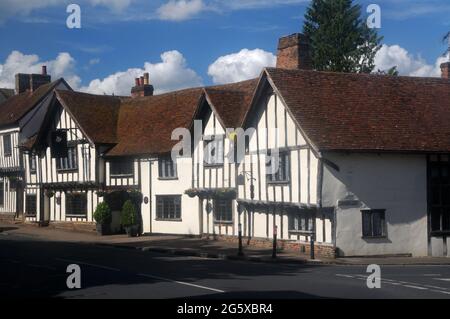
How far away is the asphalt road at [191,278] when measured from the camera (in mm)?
15211

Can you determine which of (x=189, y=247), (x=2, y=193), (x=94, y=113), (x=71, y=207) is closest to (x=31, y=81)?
(x=2, y=193)

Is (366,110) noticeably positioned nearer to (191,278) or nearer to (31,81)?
(191,278)

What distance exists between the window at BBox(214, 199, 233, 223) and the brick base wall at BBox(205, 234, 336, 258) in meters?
0.75

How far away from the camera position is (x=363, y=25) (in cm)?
5809

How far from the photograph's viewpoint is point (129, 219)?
114 ft

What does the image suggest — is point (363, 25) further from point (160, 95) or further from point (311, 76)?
point (311, 76)

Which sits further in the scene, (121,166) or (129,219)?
(121,166)

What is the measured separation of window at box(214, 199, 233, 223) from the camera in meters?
31.6

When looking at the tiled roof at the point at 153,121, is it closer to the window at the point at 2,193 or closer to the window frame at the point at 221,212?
the window frame at the point at 221,212

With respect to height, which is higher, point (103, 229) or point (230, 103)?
point (230, 103)

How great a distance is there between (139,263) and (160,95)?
1870 cm

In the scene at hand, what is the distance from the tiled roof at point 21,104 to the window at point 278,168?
19622 millimetres

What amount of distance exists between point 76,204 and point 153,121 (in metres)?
6.47

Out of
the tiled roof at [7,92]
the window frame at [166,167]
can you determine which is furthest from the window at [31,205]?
the tiled roof at [7,92]
